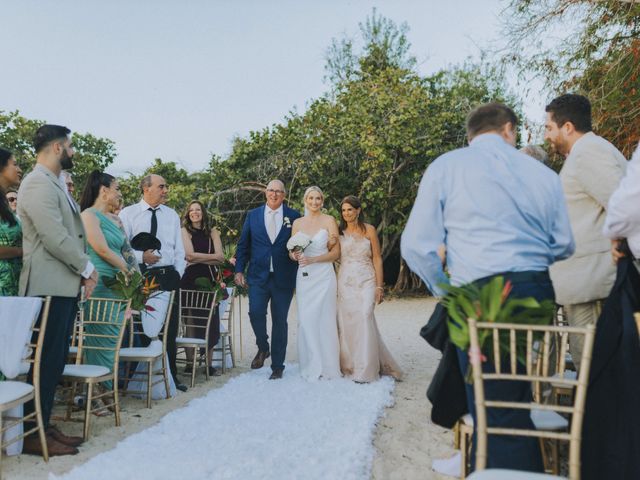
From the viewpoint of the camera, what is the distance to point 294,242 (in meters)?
6.77

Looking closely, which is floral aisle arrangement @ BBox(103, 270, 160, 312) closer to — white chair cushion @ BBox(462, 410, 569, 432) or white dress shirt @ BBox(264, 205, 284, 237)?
white dress shirt @ BBox(264, 205, 284, 237)

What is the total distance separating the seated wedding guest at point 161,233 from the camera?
257 inches

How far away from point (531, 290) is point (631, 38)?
8399mm

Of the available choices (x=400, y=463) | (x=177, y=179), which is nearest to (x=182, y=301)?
(x=400, y=463)

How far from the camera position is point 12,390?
3.70m

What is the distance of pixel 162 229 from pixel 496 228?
470 centimetres

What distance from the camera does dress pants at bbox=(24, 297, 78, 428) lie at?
417cm

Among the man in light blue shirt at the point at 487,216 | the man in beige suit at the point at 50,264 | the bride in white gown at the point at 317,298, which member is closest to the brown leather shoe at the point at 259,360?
the bride in white gown at the point at 317,298

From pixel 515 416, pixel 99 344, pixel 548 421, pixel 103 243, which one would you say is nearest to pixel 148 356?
pixel 99 344

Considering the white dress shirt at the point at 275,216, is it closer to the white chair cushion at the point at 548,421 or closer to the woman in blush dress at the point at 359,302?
the woman in blush dress at the point at 359,302

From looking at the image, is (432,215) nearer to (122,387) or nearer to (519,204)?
(519,204)

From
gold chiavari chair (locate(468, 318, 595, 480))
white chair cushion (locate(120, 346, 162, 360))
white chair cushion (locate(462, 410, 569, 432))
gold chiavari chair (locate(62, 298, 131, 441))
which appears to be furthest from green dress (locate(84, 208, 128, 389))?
gold chiavari chair (locate(468, 318, 595, 480))

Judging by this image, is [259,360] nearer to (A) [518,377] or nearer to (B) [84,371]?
(B) [84,371]

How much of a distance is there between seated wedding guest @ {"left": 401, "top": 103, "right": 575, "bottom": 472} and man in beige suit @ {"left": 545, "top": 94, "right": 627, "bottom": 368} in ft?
2.62
